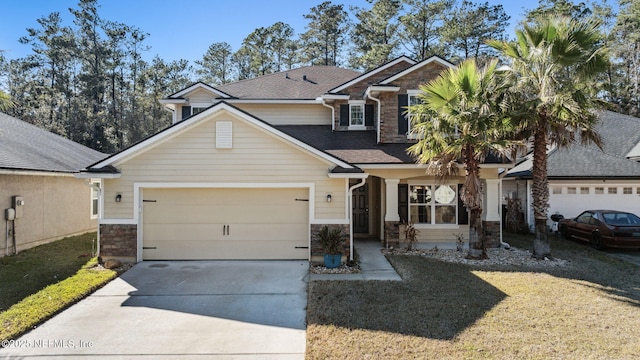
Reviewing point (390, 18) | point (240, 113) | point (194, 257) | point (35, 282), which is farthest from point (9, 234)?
point (390, 18)

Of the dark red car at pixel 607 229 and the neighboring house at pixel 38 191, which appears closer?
the neighboring house at pixel 38 191

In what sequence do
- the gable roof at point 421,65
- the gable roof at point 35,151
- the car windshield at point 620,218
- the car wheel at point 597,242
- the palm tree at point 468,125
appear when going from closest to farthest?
the palm tree at point 468,125, the gable roof at point 35,151, the car windshield at point 620,218, the car wheel at point 597,242, the gable roof at point 421,65

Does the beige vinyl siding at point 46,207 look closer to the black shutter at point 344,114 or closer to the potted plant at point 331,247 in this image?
the potted plant at point 331,247

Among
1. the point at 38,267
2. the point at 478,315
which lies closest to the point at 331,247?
the point at 478,315

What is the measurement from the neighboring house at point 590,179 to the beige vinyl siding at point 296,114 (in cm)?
895

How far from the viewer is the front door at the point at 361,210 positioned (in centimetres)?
1405

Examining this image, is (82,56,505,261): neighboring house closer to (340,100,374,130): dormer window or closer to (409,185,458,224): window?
(409,185,458,224): window

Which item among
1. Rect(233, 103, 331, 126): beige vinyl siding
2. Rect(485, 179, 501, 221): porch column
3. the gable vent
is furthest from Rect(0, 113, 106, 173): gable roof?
Rect(485, 179, 501, 221): porch column

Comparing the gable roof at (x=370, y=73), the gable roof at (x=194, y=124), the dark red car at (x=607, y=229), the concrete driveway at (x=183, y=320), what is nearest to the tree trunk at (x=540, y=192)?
the dark red car at (x=607, y=229)

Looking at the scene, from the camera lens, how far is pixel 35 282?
317 inches

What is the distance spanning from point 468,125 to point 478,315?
511 cm

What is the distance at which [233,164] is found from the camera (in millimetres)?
9734

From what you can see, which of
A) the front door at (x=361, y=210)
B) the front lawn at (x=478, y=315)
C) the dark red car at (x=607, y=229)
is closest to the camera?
the front lawn at (x=478, y=315)

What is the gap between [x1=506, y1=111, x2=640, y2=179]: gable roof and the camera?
47.8 ft
